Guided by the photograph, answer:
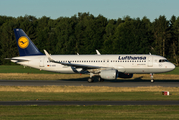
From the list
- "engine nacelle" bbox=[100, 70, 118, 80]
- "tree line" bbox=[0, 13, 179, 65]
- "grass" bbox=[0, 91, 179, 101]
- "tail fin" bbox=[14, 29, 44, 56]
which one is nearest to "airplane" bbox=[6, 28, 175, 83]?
"engine nacelle" bbox=[100, 70, 118, 80]

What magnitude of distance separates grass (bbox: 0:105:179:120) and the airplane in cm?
1997

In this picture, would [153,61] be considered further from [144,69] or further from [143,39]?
[143,39]

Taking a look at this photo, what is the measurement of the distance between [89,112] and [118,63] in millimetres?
24616

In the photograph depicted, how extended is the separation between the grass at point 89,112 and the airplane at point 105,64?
19974 mm

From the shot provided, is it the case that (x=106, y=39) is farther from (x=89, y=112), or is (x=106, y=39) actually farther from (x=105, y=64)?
(x=89, y=112)

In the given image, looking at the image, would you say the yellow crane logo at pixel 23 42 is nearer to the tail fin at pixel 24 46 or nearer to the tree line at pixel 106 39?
the tail fin at pixel 24 46

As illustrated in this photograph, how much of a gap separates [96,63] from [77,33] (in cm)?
7966

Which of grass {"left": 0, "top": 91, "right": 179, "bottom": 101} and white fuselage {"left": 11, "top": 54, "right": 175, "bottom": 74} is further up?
white fuselage {"left": 11, "top": 54, "right": 175, "bottom": 74}

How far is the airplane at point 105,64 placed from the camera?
38938mm

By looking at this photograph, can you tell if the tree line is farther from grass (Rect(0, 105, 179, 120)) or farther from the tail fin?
grass (Rect(0, 105, 179, 120))

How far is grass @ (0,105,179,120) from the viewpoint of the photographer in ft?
46.8

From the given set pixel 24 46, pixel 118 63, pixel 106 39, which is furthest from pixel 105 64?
pixel 106 39

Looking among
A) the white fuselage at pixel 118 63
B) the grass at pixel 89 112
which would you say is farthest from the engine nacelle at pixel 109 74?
the grass at pixel 89 112

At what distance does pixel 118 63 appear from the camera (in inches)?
1570
